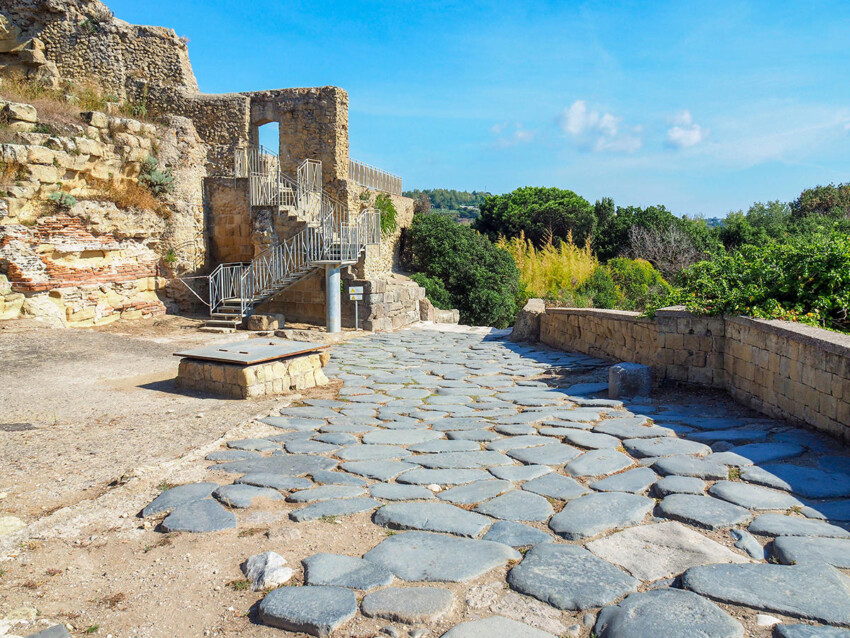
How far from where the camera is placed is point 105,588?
2.79 meters

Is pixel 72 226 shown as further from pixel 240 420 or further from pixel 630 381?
pixel 630 381

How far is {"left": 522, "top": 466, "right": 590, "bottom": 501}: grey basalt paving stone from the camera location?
387 centimetres

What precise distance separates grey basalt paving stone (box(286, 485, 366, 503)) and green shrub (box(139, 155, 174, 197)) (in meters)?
13.5

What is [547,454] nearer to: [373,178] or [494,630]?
[494,630]

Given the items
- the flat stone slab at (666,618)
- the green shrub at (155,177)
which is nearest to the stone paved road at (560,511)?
the flat stone slab at (666,618)

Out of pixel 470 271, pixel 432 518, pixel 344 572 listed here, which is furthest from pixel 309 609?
pixel 470 271

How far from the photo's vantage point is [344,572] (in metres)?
2.88

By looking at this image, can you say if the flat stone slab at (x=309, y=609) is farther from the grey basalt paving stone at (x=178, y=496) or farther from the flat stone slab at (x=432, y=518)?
the grey basalt paving stone at (x=178, y=496)

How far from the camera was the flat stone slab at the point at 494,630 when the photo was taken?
7.80 ft

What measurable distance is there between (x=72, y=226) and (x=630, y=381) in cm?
1159

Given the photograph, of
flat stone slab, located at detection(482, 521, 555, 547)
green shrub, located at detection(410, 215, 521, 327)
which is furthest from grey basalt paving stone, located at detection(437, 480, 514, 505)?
green shrub, located at detection(410, 215, 521, 327)

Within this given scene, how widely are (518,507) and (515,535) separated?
16.1 inches

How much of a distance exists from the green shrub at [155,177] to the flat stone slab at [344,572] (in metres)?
14.4

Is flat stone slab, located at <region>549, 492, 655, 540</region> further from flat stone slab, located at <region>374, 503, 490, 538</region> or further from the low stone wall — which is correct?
the low stone wall
